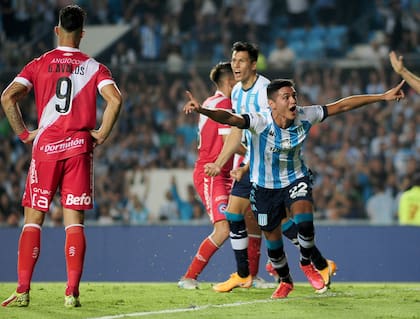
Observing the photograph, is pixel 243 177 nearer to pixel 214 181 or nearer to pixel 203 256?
pixel 214 181

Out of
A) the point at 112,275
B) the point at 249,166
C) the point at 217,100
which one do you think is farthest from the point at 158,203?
the point at 249,166

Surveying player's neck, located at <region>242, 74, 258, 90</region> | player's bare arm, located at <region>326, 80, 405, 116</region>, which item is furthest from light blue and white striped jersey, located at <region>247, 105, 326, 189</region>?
player's neck, located at <region>242, 74, 258, 90</region>

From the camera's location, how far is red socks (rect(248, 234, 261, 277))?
10.2 metres

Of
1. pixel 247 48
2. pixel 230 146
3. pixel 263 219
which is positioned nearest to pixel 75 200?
pixel 263 219

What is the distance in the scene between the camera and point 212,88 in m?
18.4

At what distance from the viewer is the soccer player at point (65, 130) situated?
25.5 feet

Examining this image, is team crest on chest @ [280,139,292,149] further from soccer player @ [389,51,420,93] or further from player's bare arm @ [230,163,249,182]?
soccer player @ [389,51,420,93]

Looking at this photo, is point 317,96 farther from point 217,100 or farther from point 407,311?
point 407,311

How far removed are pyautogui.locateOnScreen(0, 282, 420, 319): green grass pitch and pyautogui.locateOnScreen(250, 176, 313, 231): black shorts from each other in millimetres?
668

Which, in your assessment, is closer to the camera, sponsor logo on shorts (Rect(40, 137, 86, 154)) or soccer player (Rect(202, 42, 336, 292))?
sponsor logo on shorts (Rect(40, 137, 86, 154))

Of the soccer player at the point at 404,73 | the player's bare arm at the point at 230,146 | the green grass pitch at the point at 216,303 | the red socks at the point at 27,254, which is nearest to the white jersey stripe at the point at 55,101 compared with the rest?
the red socks at the point at 27,254

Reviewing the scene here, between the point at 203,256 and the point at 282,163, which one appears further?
the point at 203,256

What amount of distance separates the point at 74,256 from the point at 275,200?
1905 millimetres

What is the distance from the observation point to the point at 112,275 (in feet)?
44.3
